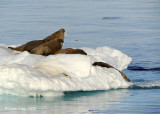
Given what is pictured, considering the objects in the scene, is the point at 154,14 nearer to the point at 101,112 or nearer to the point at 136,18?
the point at 136,18

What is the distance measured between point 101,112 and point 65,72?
9.03 feet

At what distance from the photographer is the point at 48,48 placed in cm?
1658

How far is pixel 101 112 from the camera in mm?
12141

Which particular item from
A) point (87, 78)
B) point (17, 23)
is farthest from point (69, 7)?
point (87, 78)

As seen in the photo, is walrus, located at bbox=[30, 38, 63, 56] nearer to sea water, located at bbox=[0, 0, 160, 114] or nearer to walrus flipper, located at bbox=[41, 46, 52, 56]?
walrus flipper, located at bbox=[41, 46, 52, 56]

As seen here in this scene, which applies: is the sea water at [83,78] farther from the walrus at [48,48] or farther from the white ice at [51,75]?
the walrus at [48,48]

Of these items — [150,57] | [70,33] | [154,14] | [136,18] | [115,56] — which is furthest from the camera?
[154,14]

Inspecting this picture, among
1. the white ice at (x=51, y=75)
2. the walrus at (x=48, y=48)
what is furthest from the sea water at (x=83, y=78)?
the walrus at (x=48, y=48)

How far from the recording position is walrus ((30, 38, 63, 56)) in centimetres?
1652

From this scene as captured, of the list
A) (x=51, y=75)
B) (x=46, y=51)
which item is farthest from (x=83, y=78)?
(x=46, y=51)

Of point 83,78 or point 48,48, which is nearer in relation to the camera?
point 83,78

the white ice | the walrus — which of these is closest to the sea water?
the white ice

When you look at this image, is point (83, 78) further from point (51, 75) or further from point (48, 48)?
point (48, 48)

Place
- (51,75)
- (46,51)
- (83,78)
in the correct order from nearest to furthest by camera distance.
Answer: (51,75)
(83,78)
(46,51)
